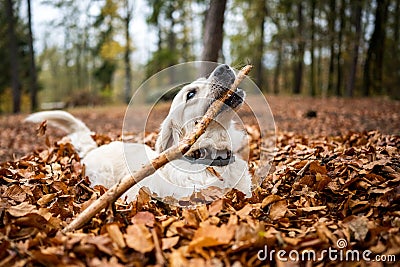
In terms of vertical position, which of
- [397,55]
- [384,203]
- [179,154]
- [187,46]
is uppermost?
[187,46]

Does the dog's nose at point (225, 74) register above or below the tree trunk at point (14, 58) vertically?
below

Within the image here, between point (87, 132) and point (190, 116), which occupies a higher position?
point (190, 116)

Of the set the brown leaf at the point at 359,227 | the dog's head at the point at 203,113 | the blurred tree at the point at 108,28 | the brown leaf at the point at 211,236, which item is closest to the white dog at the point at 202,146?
the dog's head at the point at 203,113

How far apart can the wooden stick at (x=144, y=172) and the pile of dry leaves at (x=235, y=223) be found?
0.07m

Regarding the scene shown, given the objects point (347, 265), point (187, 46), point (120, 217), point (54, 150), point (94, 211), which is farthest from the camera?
point (187, 46)

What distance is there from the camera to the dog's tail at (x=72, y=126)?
433 cm

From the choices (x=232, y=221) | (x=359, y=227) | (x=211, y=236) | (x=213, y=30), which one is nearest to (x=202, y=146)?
(x=232, y=221)

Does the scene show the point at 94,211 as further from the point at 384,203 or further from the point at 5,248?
the point at 384,203

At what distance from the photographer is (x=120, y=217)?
2.30 m

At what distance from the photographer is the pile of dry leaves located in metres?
1.82

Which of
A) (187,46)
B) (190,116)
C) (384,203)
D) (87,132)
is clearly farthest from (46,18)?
(384,203)

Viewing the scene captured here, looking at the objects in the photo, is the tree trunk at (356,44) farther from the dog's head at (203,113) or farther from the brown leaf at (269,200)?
the brown leaf at (269,200)

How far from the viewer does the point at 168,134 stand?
10.3 ft

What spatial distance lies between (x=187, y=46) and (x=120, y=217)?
82.2ft
